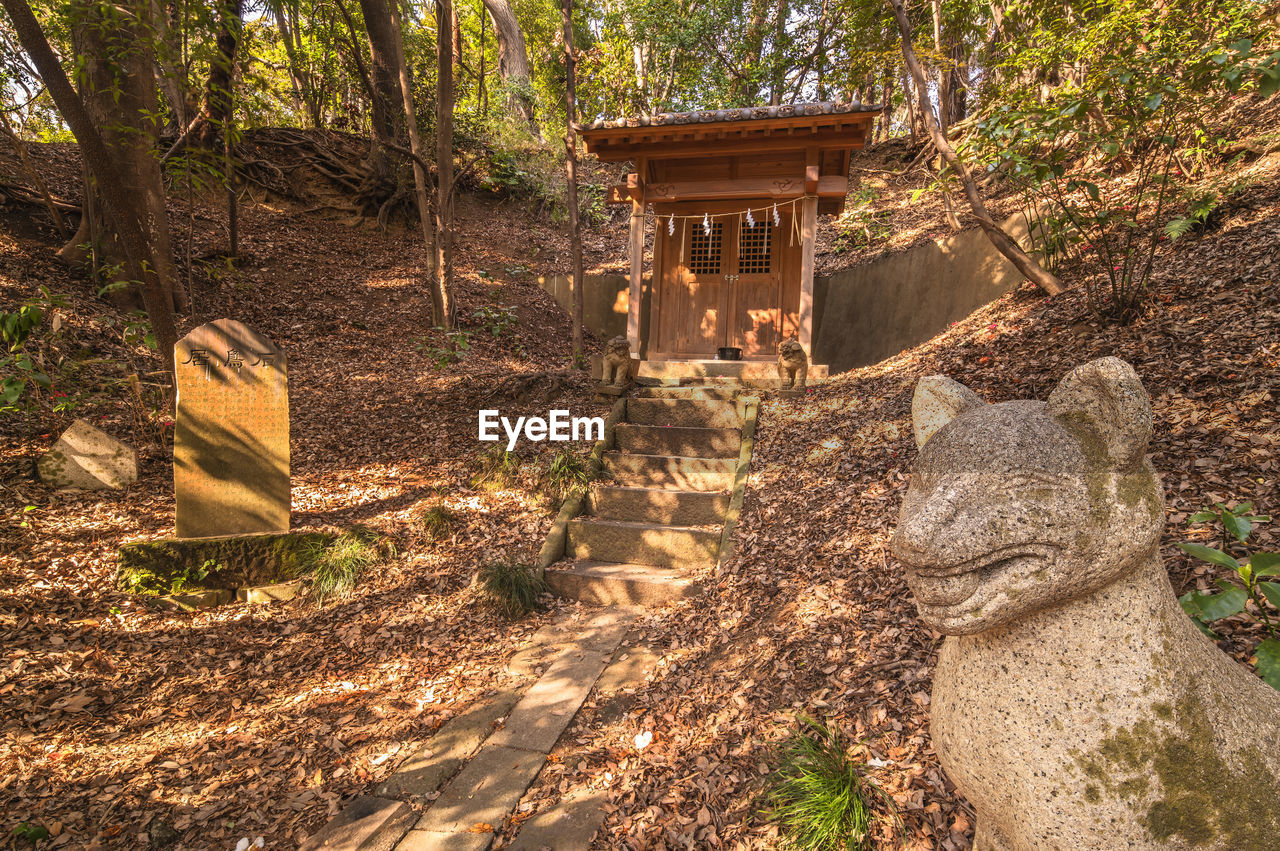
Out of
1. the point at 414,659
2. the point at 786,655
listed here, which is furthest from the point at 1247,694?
the point at 414,659

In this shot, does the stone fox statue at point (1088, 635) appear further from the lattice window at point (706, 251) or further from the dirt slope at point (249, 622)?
the lattice window at point (706, 251)

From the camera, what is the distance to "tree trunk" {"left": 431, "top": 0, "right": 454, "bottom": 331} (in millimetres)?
8695

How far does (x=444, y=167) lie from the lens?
902 centimetres

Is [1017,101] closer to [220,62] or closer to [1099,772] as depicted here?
[1099,772]

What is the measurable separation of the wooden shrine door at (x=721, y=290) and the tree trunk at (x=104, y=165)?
6759mm

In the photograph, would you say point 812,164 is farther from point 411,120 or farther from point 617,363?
point 411,120

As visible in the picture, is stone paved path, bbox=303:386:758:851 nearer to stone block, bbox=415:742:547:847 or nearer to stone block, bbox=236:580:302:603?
stone block, bbox=415:742:547:847

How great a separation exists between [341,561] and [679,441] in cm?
333

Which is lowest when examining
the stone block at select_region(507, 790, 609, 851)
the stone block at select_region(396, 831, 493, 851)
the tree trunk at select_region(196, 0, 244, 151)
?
the stone block at select_region(396, 831, 493, 851)

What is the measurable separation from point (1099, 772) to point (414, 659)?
3.82 m


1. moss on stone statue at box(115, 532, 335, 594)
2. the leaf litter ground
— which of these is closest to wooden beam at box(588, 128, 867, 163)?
the leaf litter ground

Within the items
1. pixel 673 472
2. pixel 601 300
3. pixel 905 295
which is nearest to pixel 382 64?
pixel 601 300

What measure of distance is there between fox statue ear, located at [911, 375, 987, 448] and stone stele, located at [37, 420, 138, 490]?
6447 mm

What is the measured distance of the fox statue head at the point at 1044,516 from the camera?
4.04 ft
